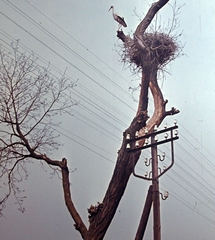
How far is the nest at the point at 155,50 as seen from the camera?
2.10 m

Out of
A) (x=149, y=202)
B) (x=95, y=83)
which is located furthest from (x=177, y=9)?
(x=149, y=202)

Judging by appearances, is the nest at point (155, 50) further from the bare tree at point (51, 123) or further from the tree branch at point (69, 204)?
the tree branch at point (69, 204)

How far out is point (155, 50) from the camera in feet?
6.91

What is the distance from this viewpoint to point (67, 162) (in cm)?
186

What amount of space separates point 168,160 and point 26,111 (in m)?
0.91

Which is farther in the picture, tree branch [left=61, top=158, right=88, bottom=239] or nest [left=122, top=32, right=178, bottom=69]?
nest [left=122, top=32, right=178, bottom=69]

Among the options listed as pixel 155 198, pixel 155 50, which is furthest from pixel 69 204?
pixel 155 50

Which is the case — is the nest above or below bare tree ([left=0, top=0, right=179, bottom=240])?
above

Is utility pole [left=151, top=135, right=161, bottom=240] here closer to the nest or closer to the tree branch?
the tree branch

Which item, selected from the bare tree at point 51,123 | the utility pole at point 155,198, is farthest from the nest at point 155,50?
the utility pole at point 155,198

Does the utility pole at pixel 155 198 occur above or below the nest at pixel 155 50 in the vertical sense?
below

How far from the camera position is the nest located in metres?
2.10

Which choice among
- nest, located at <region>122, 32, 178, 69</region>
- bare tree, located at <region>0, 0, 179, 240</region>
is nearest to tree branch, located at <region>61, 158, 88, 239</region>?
bare tree, located at <region>0, 0, 179, 240</region>

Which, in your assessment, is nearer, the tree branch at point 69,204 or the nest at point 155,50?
the tree branch at point 69,204
